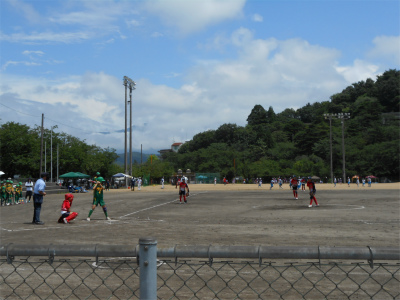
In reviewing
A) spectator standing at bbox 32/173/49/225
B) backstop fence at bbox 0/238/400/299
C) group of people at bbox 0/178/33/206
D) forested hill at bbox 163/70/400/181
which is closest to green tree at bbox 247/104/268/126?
forested hill at bbox 163/70/400/181

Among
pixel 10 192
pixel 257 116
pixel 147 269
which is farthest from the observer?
pixel 257 116

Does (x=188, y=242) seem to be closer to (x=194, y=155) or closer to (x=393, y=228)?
(x=393, y=228)

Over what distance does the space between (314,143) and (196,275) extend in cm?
11662

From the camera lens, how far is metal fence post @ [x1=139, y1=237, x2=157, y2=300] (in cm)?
272

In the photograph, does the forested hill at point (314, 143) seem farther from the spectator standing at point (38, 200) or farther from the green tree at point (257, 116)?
the spectator standing at point (38, 200)

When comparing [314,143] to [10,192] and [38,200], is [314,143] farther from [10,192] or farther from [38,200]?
[38,200]

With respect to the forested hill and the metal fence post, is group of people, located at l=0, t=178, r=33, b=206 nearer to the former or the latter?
the metal fence post

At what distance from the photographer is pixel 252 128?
148375 mm

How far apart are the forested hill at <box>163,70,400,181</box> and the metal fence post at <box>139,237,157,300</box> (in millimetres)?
87743

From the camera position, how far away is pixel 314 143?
119m

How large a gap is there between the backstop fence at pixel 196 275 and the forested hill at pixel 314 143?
8315cm

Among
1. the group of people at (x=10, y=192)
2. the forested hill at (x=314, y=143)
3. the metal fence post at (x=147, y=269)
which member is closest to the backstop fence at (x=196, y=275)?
the metal fence post at (x=147, y=269)

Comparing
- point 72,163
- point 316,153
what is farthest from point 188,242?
point 316,153

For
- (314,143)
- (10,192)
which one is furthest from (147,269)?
(314,143)
